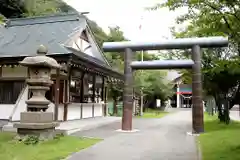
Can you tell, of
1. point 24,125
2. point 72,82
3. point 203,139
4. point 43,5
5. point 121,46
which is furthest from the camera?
point 43,5

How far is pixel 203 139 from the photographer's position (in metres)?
10.6

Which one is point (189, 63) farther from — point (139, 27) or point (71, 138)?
point (139, 27)

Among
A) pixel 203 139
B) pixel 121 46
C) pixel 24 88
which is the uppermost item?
pixel 121 46

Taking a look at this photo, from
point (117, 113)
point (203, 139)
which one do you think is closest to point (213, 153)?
point (203, 139)

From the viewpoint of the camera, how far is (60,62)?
1281cm

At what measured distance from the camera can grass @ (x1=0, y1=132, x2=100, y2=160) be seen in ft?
24.8

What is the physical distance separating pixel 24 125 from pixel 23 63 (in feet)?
7.07

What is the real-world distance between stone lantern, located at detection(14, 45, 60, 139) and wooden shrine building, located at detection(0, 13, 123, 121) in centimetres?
210

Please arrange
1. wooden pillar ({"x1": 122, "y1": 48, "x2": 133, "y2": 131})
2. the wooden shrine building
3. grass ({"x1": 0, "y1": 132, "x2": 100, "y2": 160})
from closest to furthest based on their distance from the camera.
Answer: grass ({"x1": 0, "y1": 132, "x2": 100, "y2": 160})
wooden pillar ({"x1": 122, "y1": 48, "x2": 133, "y2": 131})
the wooden shrine building

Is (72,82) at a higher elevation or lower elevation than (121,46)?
lower

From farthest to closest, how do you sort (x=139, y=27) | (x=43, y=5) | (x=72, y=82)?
(x=43, y=5)
(x=139, y=27)
(x=72, y=82)

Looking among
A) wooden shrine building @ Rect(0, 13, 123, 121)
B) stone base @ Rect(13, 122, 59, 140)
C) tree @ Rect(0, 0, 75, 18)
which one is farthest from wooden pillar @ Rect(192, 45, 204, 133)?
tree @ Rect(0, 0, 75, 18)

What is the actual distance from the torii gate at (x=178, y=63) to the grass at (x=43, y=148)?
3.57m

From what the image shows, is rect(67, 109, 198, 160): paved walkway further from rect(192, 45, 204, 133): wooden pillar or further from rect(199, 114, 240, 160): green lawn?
rect(192, 45, 204, 133): wooden pillar
